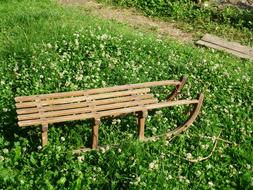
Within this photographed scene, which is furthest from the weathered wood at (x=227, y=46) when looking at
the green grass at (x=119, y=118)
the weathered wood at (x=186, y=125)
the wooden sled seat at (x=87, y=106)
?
the wooden sled seat at (x=87, y=106)

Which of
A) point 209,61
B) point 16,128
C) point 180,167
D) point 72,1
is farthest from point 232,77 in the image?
point 72,1

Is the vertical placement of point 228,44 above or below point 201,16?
below

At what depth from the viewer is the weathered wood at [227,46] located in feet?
39.3

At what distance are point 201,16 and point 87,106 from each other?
7270mm

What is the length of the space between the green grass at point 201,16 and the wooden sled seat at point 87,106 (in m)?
5.49

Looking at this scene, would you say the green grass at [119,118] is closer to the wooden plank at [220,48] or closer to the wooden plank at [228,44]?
the wooden plank at [220,48]

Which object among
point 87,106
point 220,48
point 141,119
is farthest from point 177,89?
point 220,48

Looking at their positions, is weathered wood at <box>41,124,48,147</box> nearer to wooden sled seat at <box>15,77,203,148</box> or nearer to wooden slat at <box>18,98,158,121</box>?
wooden sled seat at <box>15,77,203,148</box>

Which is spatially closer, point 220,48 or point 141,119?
point 141,119

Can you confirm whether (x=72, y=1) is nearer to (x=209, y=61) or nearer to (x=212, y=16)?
(x=212, y=16)

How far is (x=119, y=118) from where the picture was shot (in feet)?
26.8

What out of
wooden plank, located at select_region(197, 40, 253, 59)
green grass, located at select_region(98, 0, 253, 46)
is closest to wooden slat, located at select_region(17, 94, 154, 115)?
wooden plank, located at select_region(197, 40, 253, 59)

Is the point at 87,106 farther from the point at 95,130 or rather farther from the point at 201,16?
the point at 201,16

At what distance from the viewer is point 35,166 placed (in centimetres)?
687
